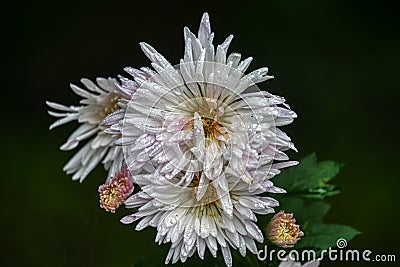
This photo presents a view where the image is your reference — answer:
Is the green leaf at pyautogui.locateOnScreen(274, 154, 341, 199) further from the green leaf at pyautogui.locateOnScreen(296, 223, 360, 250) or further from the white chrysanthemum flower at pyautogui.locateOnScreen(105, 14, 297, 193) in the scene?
the white chrysanthemum flower at pyautogui.locateOnScreen(105, 14, 297, 193)

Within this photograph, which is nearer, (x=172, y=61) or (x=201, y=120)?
(x=201, y=120)

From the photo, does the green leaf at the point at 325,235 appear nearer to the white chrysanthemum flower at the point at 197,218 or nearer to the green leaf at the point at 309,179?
the green leaf at the point at 309,179

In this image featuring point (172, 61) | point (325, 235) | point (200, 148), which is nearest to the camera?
point (200, 148)

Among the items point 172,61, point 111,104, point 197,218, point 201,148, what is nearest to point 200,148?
point 201,148

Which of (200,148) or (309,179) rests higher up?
(200,148)

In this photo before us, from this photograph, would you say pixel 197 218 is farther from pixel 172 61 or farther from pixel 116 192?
pixel 172 61

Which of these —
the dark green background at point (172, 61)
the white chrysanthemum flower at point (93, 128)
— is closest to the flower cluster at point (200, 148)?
the white chrysanthemum flower at point (93, 128)

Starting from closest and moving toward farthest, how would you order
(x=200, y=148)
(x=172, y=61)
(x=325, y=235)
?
(x=200, y=148) < (x=325, y=235) < (x=172, y=61)
